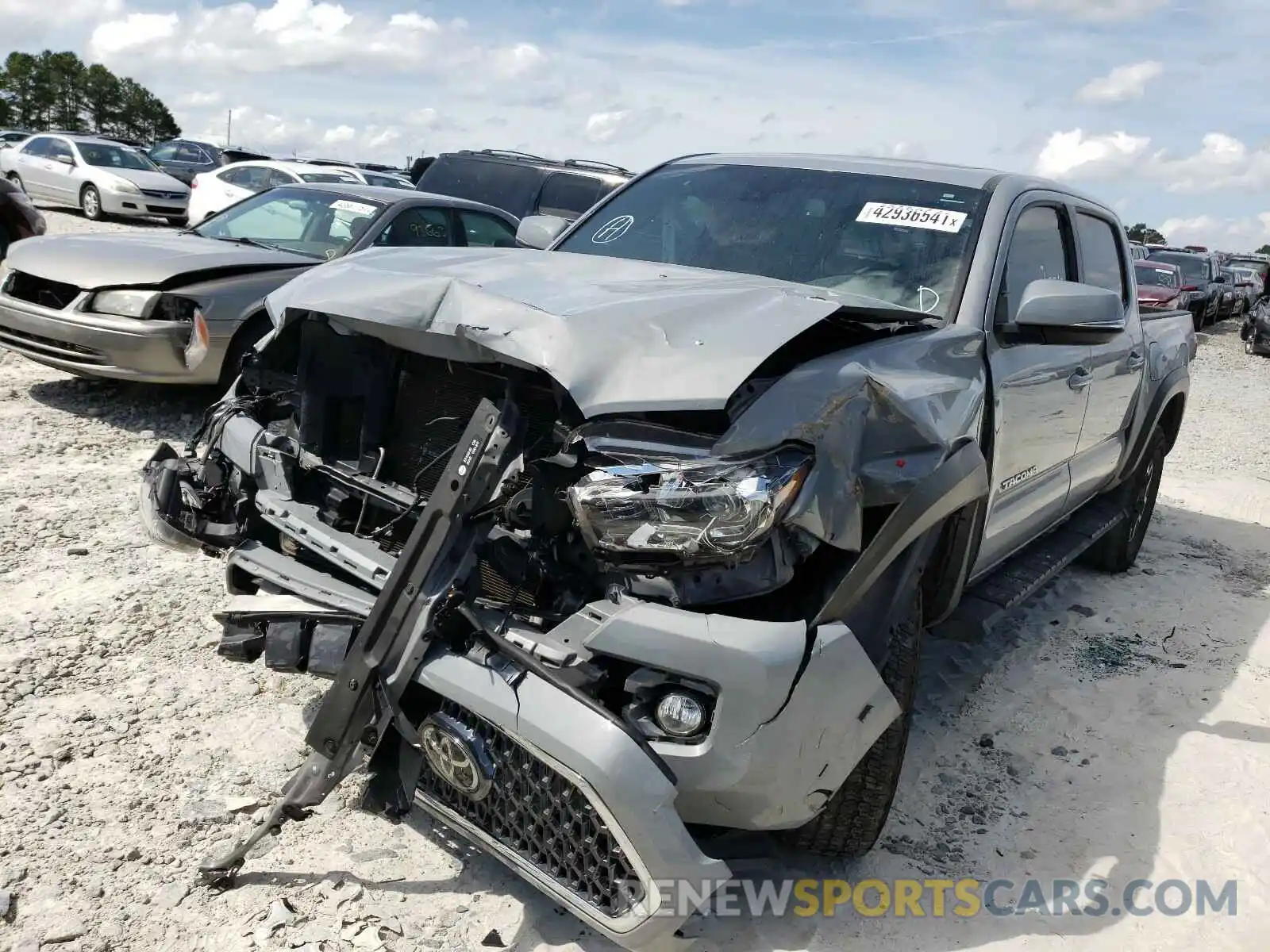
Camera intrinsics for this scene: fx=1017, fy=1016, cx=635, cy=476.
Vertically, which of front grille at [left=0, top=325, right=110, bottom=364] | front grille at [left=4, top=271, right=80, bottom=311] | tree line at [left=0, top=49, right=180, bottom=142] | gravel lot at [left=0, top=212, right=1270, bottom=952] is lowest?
gravel lot at [left=0, top=212, right=1270, bottom=952]

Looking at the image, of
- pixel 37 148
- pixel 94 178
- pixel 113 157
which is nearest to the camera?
pixel 94 178

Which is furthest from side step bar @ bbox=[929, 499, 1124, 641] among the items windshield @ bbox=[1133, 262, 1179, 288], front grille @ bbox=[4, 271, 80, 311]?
windshield @ bbox=[1133, 262, 1179, 288]

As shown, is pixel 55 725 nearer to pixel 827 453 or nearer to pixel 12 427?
pixel 827 453

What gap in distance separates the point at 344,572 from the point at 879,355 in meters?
1.50

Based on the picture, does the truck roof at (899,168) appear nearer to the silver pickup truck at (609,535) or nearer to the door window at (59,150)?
the silver pickup truck at (609,535)

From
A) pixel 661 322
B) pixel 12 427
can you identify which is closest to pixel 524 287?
pixel 661 322

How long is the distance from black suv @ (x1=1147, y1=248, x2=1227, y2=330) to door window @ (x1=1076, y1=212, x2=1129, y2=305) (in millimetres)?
18137

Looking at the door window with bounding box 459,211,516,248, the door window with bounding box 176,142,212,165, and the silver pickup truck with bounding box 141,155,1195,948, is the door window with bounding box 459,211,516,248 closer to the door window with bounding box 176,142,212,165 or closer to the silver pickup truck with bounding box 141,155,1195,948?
the silver pickup truck with bounding box 141,155,1195,948

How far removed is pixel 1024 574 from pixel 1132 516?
6.40 feet

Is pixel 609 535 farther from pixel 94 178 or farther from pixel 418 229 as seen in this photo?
Result: pixel 94 178

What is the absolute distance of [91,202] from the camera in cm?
1786

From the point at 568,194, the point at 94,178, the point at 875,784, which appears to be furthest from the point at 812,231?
the point at 94,178

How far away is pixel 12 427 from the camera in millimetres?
5762

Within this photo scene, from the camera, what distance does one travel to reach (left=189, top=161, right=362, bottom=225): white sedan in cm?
1234
